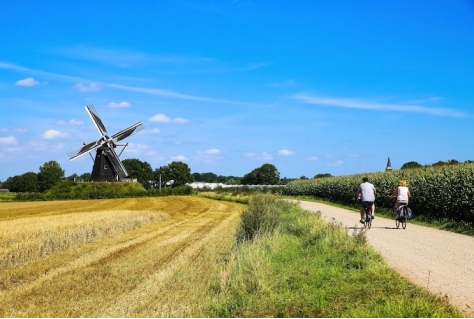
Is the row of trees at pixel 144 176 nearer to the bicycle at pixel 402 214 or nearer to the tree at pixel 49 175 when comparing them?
the tree at pixel 49 175

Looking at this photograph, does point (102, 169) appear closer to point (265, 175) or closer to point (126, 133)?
point (126, 133)

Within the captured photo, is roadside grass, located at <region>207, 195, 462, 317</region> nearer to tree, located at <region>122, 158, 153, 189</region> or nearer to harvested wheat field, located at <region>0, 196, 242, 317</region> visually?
harvested wheat field, located at <region>0, 196, 242, 317</region>

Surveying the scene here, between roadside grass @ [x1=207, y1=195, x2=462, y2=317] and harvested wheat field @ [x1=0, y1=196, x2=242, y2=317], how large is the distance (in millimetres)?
786

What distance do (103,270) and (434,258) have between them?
9.24 meters

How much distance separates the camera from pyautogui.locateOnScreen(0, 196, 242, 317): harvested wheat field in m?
10.2

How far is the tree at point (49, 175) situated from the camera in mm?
142875

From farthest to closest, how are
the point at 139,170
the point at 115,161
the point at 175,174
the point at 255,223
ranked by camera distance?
the point at 175,174 < the point at 139,170 < the point at 115,161 < the point at 255,223

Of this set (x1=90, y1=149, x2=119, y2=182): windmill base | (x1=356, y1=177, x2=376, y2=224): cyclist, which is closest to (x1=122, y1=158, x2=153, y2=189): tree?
(x1=90, y1=149, x2=119, y2=182): windmill base

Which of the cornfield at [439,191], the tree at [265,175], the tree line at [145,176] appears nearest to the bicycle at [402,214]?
the cornfield at [439,191]

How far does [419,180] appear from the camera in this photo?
103ft

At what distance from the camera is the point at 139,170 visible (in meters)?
151

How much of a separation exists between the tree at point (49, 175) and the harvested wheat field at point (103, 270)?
4935 inches

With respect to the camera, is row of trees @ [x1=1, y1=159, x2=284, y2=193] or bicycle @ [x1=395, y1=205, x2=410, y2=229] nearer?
bicycle @ [x1=395, y1=205, x2=410, y2=229]

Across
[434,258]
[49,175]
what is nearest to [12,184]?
[49,175]
